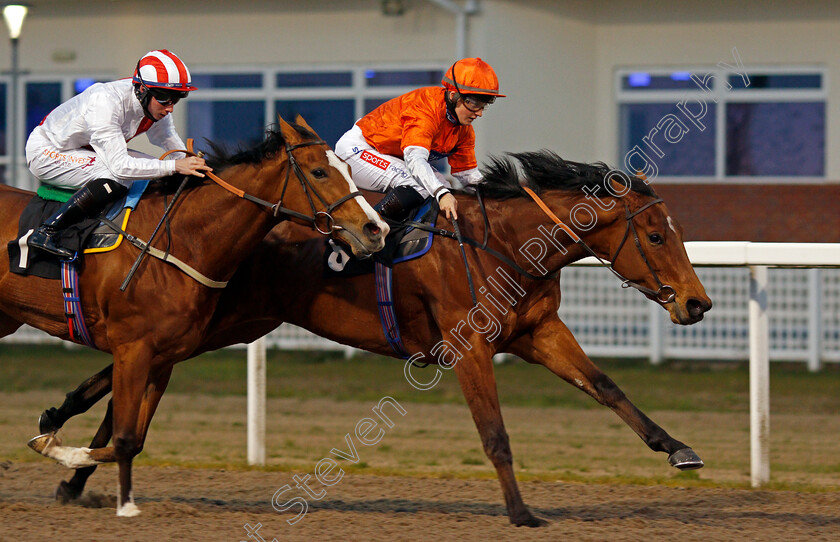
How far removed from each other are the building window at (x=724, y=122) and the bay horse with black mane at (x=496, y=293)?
7034mm

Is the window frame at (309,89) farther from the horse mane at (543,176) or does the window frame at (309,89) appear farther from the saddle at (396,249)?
the saddle at (396,249)

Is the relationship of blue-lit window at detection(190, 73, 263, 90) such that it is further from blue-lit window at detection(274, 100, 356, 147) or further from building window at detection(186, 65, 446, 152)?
blue-lit window at detection(274, 100, 356, 147)

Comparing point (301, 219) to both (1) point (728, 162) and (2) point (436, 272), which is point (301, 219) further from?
(1) point (728, 162)

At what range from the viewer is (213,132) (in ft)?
43.9

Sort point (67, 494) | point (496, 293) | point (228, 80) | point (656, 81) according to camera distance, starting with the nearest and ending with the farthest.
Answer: point (496, 293)
point (67, 494)
point (656, 81)
point (228, 80)

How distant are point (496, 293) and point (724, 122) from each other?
8.16 metres

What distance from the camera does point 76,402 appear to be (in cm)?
537

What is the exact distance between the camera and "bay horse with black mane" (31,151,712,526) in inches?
187

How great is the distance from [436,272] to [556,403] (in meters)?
4.51

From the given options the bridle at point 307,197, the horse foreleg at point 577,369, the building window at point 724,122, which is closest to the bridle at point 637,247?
the horse foreleg at point 577,369

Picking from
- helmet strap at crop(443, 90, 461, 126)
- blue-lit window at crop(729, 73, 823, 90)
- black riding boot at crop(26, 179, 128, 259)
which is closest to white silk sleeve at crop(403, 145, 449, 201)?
helmet strap at crop(443, 90, 461, 126)

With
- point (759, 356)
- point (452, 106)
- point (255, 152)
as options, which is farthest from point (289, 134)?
point (759, 356)

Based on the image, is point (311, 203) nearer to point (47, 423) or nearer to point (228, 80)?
point (47, 423)

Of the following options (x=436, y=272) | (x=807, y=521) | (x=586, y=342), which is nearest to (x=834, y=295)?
(x=586, y=342)
